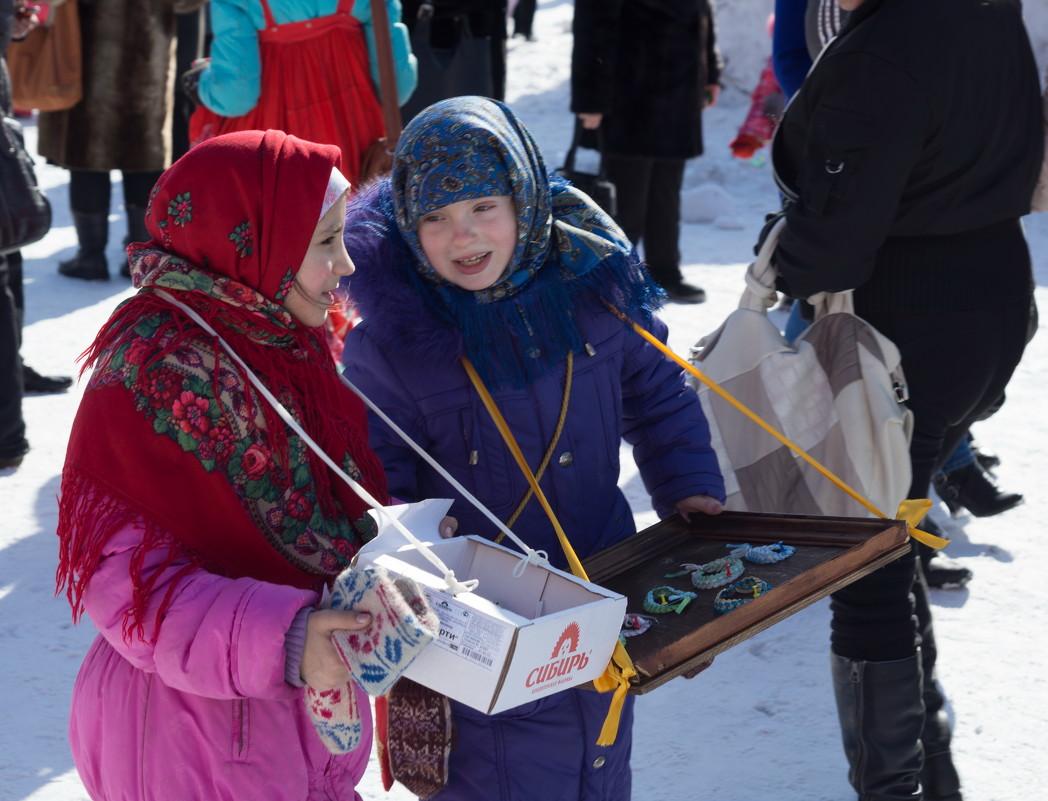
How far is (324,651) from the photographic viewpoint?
1553mm

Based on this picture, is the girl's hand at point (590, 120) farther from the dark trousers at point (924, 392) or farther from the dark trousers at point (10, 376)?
the dark trousers at point (924, 392)

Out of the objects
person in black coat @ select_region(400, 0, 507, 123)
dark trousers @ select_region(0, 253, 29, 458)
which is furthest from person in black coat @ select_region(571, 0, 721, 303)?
dark trousers @ select_region(0, 253, 29, 458)

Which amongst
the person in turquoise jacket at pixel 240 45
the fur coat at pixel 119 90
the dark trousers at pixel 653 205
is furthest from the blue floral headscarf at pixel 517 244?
the fur coat at pixel 119 90

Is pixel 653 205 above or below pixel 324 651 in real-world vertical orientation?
below

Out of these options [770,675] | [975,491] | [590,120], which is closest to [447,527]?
[770,675]

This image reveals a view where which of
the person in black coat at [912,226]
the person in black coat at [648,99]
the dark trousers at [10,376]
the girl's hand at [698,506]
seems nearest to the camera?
the girl's hand at [698,506]

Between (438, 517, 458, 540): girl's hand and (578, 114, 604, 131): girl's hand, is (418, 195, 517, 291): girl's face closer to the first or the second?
(438, 517, 458, 540): girl's hand

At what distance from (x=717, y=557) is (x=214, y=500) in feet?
3.04

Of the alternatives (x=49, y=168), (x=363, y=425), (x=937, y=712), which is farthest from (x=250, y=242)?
(x=49, y=168)

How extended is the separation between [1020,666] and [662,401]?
1761mm

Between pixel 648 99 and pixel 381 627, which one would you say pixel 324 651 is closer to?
pixel 381 627

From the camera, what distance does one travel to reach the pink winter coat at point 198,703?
157 centimetres

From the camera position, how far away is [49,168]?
29.1 ft

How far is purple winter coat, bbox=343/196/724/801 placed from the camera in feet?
7.05
